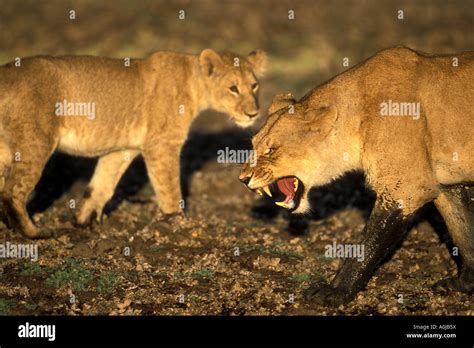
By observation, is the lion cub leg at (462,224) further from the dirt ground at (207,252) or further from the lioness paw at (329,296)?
the lioness paw at (329,296)

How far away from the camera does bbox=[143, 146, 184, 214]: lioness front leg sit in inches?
393

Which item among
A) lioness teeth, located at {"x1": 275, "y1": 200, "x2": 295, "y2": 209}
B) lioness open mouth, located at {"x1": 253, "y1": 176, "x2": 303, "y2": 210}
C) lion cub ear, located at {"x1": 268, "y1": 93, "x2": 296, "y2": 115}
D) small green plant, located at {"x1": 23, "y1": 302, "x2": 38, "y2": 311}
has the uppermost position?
lion cub ear, located at {"x1": 268, "y1": 93, "x2": 296, "y2": 115}

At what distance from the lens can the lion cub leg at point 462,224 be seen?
25.0ft

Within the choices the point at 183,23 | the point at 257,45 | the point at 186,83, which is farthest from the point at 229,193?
the point at 183,23

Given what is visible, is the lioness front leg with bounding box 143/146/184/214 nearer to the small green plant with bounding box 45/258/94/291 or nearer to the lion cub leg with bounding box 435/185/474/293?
the small green plant with bounding box 45/258/94/291

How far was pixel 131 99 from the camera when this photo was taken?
32.9 feet

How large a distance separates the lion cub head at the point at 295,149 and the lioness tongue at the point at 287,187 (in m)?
A: 0.06

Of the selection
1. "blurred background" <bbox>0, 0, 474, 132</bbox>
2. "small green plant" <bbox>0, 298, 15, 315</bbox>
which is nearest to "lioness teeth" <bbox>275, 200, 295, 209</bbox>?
"small green plant" <bbox>0, 298, 15, 315</bbox>

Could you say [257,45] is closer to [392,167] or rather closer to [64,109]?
[64,109]

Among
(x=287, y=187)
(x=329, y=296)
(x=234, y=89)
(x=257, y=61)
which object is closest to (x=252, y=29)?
(x=257, y=61)

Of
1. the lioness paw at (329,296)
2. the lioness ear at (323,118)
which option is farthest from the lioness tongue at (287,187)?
the lioness paw at (329,296)

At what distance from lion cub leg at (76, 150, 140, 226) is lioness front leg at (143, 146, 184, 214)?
0.42 metres

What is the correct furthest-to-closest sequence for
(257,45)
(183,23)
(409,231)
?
(183,23) → (257,45) → (409,231)

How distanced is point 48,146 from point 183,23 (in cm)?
1821
